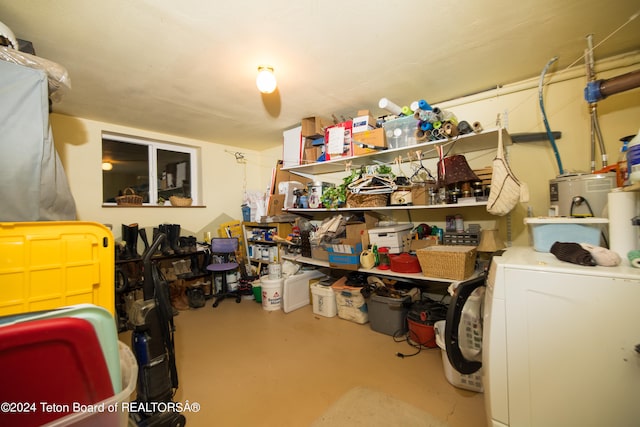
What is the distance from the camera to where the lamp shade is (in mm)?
2037

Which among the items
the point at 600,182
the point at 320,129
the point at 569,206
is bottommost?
the point at 569,206

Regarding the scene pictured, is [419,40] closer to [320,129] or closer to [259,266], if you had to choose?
[320,129]

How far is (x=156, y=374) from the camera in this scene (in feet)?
3.96

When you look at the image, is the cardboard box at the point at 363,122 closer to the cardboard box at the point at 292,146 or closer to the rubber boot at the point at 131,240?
the cardboard box at the point at 292,146

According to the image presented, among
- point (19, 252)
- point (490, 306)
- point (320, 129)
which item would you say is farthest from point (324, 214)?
point (19, 252)

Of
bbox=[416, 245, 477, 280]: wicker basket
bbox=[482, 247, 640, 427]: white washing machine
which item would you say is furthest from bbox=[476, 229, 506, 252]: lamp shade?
bbox=[482, 247, 640, 427]: white washing machine

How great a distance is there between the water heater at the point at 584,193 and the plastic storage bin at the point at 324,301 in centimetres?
208

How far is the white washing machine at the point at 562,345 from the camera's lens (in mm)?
763

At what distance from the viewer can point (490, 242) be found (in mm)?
2053

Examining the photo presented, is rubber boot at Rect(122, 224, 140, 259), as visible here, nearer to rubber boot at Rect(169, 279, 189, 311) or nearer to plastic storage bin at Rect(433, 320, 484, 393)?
rubber boot at Rect(169, 279, 189, 311)

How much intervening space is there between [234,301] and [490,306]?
319cm

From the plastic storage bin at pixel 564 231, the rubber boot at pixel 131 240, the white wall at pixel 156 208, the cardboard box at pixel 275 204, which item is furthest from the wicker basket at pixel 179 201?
the plastic storage bin at pixel 564 231

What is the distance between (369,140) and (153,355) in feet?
7.67

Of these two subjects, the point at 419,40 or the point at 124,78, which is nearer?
the point at 419,40
